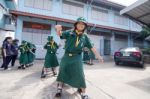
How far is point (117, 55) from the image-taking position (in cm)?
1052

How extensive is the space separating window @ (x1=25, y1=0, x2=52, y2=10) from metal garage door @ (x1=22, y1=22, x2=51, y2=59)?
1519 mm

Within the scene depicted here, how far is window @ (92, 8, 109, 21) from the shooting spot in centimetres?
1604

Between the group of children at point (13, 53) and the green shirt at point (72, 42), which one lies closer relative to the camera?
the green shirt at point (72, 42)

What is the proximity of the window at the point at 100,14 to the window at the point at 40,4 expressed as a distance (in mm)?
4780

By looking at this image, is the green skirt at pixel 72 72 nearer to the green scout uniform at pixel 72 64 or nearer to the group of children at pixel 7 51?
the green scout uniform at pixel 72 64

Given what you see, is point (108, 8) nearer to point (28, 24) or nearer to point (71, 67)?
point (28, 24)

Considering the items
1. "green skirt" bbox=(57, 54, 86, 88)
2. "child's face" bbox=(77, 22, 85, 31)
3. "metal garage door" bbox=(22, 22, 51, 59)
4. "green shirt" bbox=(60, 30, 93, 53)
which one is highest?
"metal garage door" bbox=(22, 22, 51, 59)

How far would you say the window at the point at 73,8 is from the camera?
14481 mm

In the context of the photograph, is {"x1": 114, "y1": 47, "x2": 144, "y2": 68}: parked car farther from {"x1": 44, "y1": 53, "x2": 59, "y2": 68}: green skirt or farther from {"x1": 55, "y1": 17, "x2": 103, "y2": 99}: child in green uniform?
{"x1": 55, "y1": 17, "x2": 103, "y2": 99}: child in green uniform

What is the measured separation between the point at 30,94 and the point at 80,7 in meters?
12.7

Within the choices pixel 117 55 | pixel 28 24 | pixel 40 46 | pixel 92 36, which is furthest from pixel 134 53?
pixel 28 24

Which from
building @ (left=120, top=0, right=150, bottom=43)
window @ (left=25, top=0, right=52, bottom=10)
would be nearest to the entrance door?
building @ (left=120, top=0, right=150, bottom=43)

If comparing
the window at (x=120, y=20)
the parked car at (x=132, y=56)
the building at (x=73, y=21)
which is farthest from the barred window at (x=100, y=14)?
the parked car at (x=132, y=56)

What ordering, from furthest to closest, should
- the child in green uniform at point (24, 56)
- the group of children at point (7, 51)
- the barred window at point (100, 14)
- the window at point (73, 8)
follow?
the barred window at point (100, 14) → the window at point (73, 8) → the child in green uniform at point (24, 56) → the group of children at point (7, 51)
